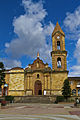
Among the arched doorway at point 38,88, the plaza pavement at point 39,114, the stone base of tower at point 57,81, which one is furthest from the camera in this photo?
the arched doorway at point 38,88

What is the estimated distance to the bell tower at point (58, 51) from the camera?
159 ft

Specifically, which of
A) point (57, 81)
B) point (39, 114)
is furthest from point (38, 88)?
point (39, 114)

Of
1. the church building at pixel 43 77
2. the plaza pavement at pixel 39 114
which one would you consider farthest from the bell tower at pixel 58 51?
the plaza pavement at pixel 39 114

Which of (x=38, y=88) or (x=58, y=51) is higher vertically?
(x=58, y=51)

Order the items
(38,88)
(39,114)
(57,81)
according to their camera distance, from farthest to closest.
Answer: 1. (38,88)
2. (57,81)
3. (39,114)

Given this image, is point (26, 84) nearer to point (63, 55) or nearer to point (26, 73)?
point (26, 73)

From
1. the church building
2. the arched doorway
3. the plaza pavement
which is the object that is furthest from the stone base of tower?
the plaza pavement

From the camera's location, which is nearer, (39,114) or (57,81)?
(39,114)

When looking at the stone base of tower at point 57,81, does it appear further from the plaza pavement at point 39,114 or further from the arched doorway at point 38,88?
the plaza pavement at point 39,114

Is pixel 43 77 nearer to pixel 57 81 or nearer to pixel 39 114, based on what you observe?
pixel 57 81

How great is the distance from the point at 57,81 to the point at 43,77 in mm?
4670

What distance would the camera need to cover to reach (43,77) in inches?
1905

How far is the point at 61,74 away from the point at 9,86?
17.5 meters

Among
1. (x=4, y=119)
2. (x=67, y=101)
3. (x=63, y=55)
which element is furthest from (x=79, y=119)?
(x=63, y=55)
